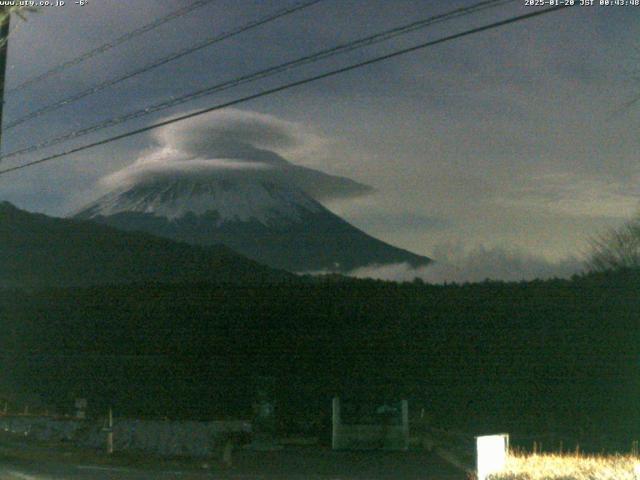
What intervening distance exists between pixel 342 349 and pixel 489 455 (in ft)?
81.7

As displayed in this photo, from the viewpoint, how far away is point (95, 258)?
6600cm

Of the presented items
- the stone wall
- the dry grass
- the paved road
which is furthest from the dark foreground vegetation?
the dry grass

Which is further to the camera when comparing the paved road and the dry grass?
the paved road

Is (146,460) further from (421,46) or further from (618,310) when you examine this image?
(618,310)

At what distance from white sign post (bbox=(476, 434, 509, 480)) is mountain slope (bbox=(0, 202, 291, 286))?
48530 mm

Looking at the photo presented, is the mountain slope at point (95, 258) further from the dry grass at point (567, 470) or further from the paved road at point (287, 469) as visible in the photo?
the dry grass at point (567, 470)

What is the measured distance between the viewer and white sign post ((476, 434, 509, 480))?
1119 cm

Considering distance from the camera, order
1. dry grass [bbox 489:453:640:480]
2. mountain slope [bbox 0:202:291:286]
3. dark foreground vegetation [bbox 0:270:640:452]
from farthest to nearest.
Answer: mountain slope [bbox 0:202:291:286]
dark foreground vegetation [bbox 0:270:640:452]
dry grass [bbox 489:453:640:480]

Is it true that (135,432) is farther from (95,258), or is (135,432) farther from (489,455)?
(95,258)

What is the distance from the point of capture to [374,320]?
36.3 meters

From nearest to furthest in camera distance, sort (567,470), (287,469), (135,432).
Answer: (567,470)
(287,469)
(135,432)

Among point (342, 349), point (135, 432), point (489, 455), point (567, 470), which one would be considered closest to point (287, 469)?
point (489, 455)

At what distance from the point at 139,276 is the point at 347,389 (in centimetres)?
3365

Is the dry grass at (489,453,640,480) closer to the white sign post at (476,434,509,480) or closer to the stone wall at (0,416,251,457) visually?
the white sign post at (476,434,509,480)
